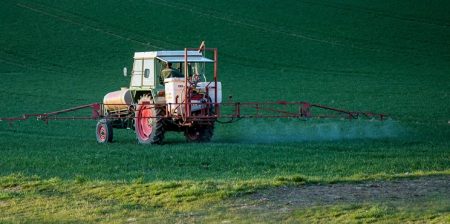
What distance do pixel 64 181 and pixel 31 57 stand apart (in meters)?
40.9

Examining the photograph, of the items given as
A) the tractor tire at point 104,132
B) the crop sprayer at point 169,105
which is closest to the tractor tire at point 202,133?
the crop sprayer at point 169,105

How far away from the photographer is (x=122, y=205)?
572 inches

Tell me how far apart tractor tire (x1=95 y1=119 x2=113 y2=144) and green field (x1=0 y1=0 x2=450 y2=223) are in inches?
17.8

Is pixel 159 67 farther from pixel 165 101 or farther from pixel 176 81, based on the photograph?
pixel 176 81

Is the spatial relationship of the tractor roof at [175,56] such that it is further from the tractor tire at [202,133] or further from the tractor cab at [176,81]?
the tractor tire at [202,133]

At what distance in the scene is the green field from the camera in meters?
14.8

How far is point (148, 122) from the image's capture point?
26109mm

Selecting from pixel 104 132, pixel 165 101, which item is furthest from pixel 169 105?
pixel 104 132

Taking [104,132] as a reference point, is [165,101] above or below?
above

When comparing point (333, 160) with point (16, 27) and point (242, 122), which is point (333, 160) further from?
point (16, 27)

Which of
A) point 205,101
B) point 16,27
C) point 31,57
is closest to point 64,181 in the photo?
point 205,101

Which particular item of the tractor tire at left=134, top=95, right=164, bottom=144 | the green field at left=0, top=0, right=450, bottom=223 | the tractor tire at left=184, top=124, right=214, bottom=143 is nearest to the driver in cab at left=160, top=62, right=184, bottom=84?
the tractor tire at left=134, top=95, right=164, bottom=144

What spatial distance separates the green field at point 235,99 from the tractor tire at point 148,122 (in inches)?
29.5

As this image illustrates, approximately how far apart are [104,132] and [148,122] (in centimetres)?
195
